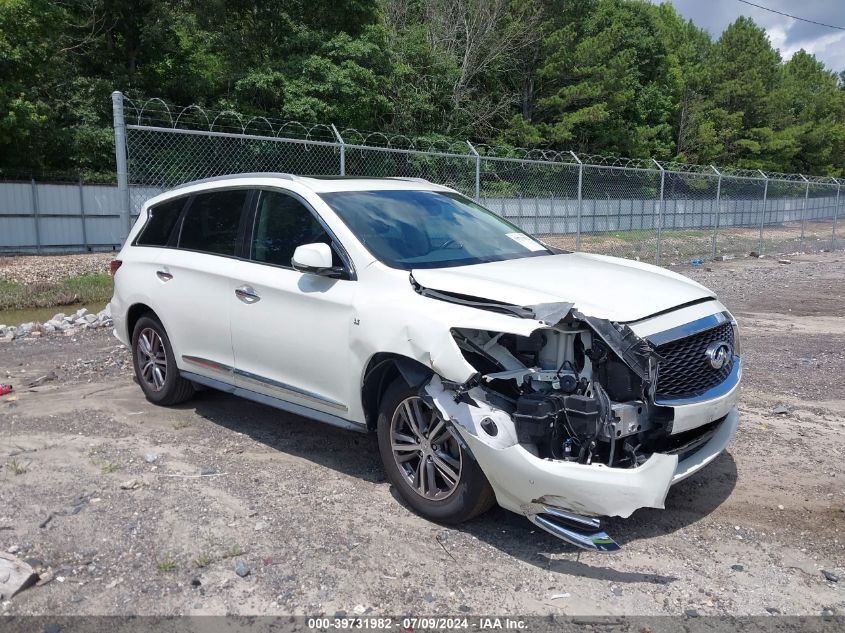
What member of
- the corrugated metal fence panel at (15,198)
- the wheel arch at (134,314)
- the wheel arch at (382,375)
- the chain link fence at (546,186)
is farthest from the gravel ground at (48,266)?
the wheel arch at (382,375)

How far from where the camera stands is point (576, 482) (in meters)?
3.21

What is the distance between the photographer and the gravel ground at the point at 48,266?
16.2m

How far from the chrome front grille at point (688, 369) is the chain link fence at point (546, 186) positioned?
6.48 meters

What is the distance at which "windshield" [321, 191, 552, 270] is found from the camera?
14.2ft

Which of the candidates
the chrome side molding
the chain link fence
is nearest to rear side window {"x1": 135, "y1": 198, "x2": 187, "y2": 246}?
the chrome side molding

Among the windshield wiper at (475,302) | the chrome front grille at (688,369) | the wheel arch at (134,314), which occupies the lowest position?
the wheel arch at (134,314)

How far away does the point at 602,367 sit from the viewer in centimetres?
345

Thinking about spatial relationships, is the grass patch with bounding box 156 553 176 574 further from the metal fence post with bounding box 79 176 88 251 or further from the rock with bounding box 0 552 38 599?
the metal fence post with bounding box 79 176 88 251

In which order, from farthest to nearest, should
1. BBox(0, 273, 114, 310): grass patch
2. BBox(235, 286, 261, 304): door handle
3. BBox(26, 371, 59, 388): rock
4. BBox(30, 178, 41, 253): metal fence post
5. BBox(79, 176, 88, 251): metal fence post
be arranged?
BBox(79, 176, 88, 251): metal fence post, BBox(30, 178, 41, 253): metal fence post, BBox(0, 273, 114, 310): grass patch, BBox(26, 371, 59, 388): rock, BBox(235, 286, 261, 304): door handle

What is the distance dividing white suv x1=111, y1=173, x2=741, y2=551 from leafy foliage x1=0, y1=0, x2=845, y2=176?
1874 cm

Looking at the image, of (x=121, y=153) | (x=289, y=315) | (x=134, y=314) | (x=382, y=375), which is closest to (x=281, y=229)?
(x=289, y=315)

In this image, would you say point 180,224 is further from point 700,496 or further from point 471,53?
point 471,53

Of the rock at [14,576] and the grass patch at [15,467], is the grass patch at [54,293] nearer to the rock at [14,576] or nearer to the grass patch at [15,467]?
the grass patch at [15,467]

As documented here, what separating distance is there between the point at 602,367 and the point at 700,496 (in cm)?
132
